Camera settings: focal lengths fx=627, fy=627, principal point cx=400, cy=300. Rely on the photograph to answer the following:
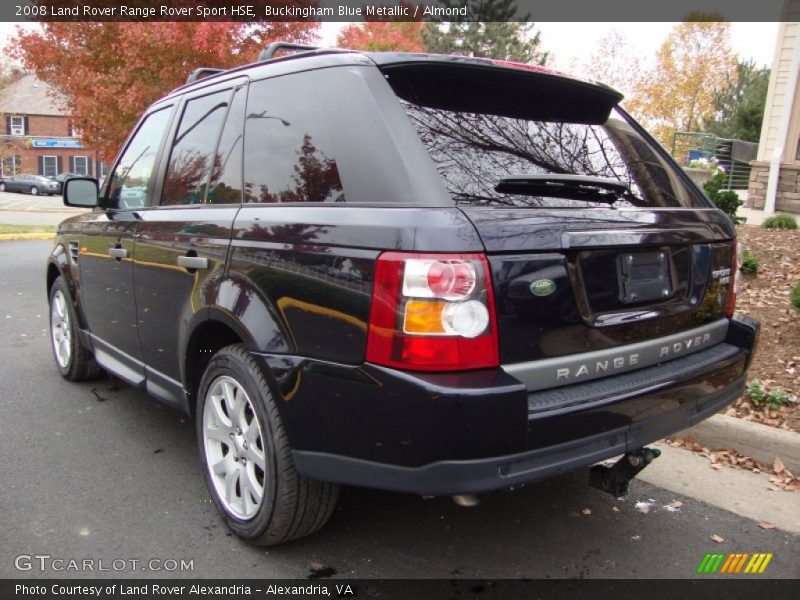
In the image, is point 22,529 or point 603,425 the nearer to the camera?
point 603,425

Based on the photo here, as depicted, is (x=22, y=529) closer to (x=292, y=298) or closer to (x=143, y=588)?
(x=143, y=588)

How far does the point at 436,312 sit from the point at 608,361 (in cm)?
73

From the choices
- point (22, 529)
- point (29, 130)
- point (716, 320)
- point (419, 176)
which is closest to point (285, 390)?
point (419, 176)

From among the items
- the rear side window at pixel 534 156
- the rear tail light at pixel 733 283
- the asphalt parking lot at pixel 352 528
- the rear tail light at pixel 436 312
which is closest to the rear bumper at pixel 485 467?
the rear tail light at pixel 436 312

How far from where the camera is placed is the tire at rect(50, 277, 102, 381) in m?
4.54

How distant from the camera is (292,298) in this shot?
2262 mm

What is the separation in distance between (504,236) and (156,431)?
2.84 m

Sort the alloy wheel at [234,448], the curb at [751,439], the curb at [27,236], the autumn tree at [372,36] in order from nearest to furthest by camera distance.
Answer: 1. the alloy wheel at [234,448]
2. the curb at [751,439]
3. the curb at [27,236]
4. the autumn tree at [372,36]

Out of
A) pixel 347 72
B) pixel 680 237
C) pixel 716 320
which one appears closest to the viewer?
pixel 347 72

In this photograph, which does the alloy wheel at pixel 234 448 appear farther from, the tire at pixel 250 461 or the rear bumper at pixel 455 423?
the rear bumper at pixel 455 423

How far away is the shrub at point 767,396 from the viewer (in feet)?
12.9

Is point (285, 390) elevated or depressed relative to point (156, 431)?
elevated

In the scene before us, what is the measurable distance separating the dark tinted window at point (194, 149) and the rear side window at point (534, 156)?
3.96ft

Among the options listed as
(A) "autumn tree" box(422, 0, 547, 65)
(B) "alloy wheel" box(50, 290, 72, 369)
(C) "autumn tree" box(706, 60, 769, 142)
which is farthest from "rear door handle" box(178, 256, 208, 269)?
(A) "autumn tree" box(422, 0, 547, 65)
